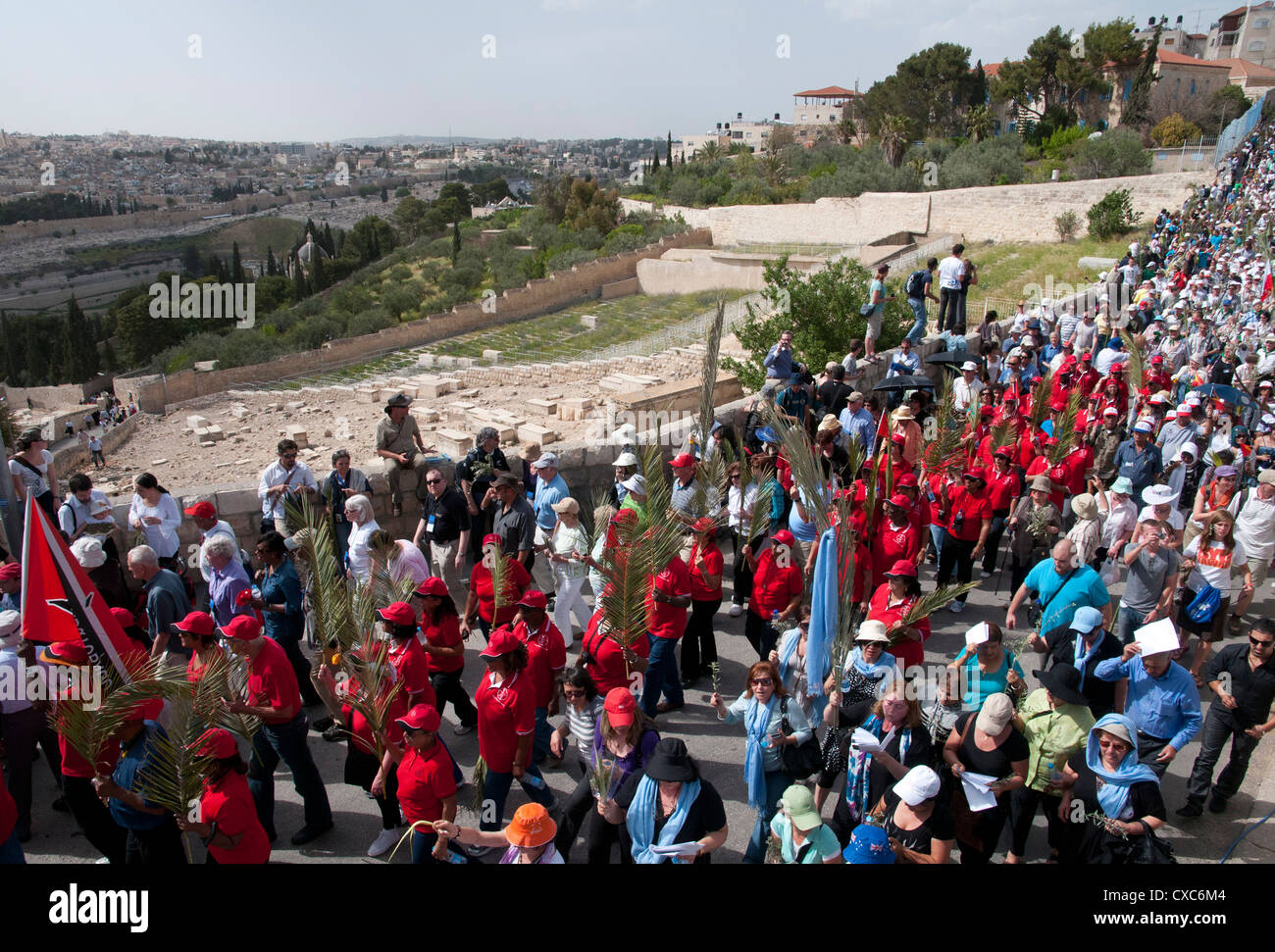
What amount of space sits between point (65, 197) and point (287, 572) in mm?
180787

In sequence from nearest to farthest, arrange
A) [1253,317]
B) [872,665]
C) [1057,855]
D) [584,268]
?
[1057,855] < [872,665] < [1253,317] < [584,268]

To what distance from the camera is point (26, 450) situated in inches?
279

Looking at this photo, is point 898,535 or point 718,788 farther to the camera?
point 898,535

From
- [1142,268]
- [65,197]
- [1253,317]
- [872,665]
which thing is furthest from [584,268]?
[65,197]

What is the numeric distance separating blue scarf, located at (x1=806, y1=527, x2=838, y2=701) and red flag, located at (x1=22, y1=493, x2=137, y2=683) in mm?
3557

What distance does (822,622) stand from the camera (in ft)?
15.1

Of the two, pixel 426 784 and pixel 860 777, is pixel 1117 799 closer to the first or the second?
pixel 860 777

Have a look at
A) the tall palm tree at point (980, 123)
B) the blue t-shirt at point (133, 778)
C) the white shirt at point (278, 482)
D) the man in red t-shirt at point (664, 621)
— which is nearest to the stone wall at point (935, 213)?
the tall palm tree at point (980, 123)

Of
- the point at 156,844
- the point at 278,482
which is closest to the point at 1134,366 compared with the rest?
the point at 278,482

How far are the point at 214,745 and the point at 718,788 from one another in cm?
273

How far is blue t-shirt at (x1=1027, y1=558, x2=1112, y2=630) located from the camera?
5.22 m

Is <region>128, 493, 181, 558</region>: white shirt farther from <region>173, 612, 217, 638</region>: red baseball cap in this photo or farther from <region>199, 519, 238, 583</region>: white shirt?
<region>173, 612, 217, 638</region>: red baseball cap

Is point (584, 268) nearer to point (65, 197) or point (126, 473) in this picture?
point (126, 473)

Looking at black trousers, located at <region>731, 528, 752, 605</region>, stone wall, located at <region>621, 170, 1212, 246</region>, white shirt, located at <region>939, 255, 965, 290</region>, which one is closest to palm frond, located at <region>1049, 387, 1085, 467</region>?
black trousers, located at <region>731, 528, 752, 605</region>
